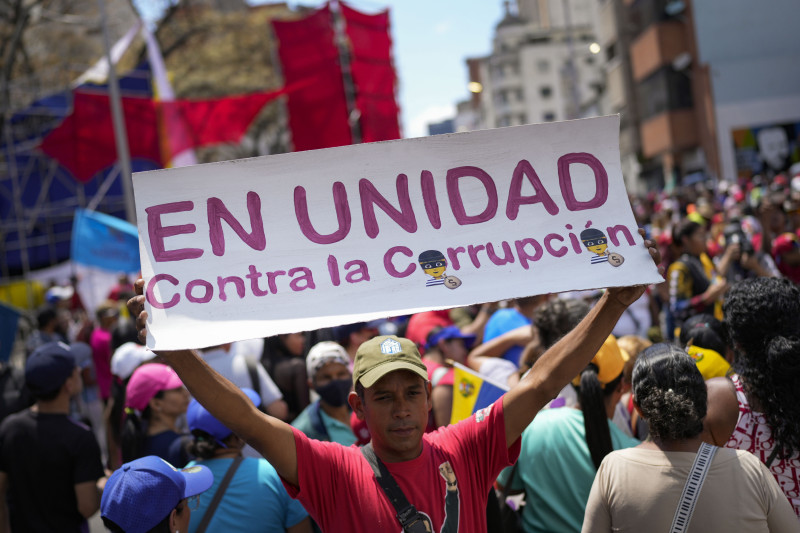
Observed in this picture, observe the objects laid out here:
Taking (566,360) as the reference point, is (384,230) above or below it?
above

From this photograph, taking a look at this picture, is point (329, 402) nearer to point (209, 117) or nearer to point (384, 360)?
point (384, 360)

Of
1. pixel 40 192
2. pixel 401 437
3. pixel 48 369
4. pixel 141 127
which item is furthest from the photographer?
pixel 40 192

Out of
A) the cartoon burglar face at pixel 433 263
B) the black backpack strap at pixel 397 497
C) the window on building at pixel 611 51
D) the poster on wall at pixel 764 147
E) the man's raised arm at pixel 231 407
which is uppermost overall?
the window on building at pixel 611 51

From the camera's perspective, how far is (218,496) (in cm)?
342

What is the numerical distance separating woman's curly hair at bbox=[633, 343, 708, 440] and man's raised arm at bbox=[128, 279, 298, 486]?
1171 millimetres

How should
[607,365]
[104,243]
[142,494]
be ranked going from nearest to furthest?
1. [142,494]
2. [607,365]
3. [104,243]

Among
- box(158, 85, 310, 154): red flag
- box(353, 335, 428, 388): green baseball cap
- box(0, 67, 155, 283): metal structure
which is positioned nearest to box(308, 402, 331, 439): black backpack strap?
box(353, 335, 428, 388): green baseball cap

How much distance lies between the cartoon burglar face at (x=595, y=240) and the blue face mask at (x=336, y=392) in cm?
211

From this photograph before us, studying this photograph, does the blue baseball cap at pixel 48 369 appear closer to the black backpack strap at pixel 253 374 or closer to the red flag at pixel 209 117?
the black backpack strap at pixel 253 374

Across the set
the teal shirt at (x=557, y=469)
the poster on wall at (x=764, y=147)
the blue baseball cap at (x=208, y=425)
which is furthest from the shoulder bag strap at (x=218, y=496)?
the poster on wall at (x=764, y=147)

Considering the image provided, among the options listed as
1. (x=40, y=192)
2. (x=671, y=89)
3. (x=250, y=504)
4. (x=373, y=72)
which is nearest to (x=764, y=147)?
(x=671, y=89)

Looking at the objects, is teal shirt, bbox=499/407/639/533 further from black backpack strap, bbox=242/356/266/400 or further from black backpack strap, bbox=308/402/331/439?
black backpack strap, bbox=242/356/266/400

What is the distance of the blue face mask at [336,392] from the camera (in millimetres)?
4559

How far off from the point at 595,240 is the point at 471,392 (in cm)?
152
